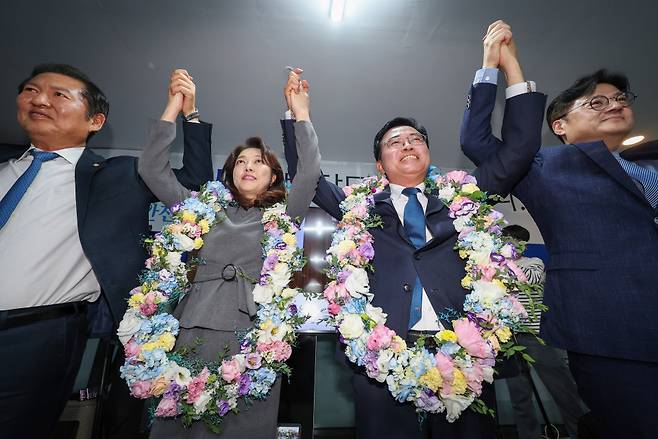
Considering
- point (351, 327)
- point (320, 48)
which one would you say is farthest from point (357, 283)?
point (320, 48)

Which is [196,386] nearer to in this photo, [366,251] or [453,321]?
[366,251]

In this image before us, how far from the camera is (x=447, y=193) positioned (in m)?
1.83

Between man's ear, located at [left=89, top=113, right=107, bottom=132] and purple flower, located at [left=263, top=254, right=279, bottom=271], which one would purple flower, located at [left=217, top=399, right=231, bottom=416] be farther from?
man's ear, located at [left=89, top=113, right=107, bottom=132]

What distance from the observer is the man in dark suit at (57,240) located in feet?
4.80

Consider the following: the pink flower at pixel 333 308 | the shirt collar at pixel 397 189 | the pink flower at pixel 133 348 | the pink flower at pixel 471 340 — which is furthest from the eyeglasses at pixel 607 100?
the pink flower at pixel 133 348

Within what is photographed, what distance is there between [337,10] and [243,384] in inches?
118

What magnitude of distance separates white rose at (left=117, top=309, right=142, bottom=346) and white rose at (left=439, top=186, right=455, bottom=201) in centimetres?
177

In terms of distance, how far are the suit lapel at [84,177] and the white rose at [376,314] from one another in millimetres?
1597

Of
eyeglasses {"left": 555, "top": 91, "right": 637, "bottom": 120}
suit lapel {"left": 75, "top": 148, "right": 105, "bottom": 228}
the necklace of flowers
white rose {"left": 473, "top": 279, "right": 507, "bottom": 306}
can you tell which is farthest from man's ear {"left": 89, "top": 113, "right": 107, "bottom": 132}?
eyeglasses {"left": 555, "top": 91, "right": 637, "bottom": 120}

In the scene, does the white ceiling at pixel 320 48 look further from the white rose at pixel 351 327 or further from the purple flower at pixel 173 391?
the purple flower at pixel 173 391

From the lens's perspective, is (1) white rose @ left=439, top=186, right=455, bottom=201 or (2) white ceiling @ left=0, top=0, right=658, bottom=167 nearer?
(1) white rose @ left=439, top=186, right=455, bottom=201

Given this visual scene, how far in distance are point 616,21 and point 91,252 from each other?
4684 mm

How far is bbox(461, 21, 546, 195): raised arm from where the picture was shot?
164cm

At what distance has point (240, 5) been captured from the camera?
2764 mm
